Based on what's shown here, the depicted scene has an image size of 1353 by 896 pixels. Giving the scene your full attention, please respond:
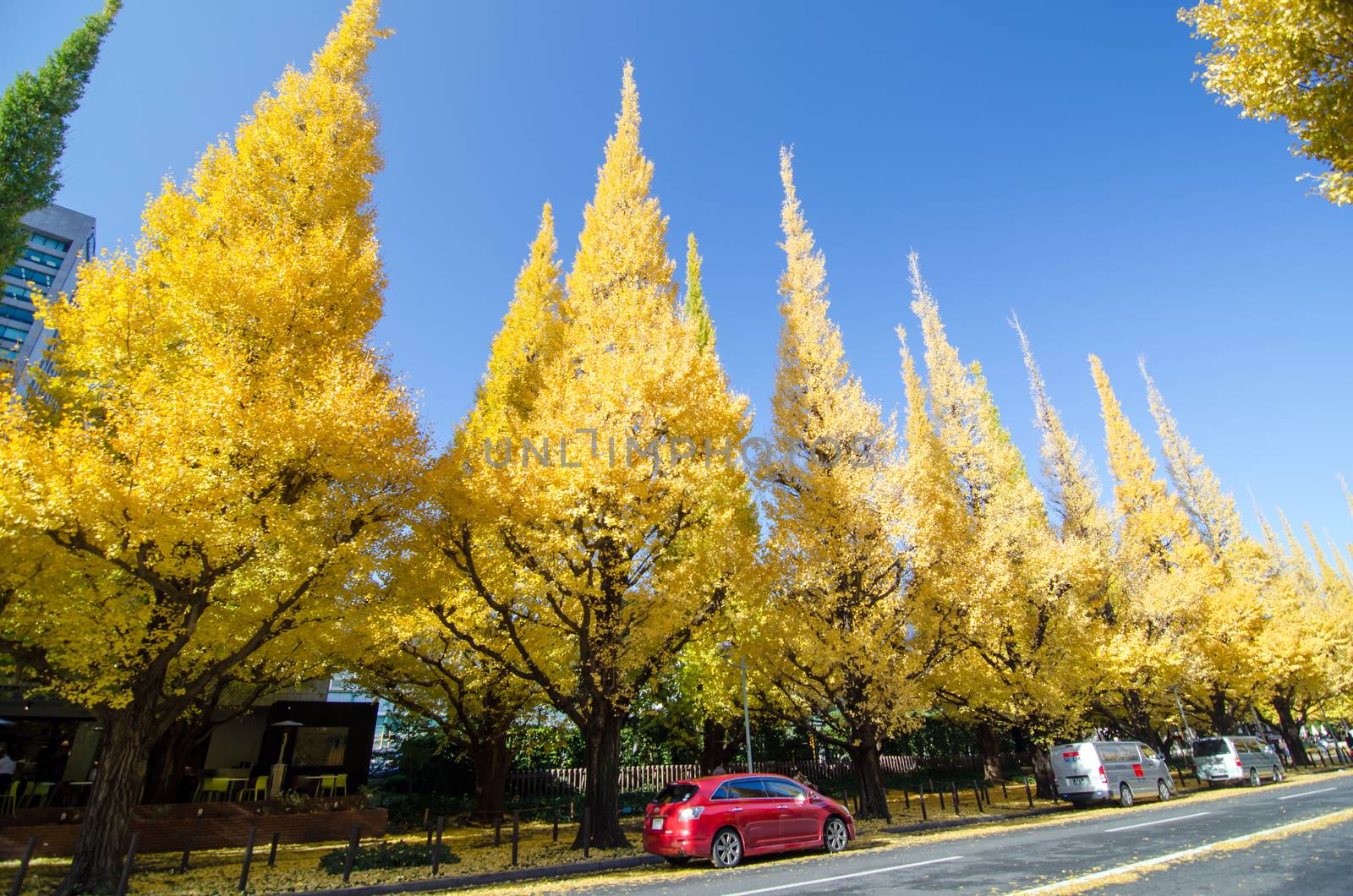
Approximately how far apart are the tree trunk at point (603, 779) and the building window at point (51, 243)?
5135cm

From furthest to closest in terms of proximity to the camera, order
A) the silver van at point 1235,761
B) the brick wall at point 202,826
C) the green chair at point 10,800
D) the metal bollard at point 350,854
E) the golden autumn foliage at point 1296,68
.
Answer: the silver van at point 1235,761 → the green chair at point 10,800 → the brick wall at point 202,826 → the metal bollard at point 350,854 → the golden autumn foliage at point 1296,68

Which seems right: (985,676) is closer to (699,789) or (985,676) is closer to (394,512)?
(699,789)

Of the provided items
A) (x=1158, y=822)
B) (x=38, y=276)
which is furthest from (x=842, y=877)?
(x=38, y=276)

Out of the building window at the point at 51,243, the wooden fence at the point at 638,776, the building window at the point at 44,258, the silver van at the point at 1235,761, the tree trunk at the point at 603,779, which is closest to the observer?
the tree trunk at the point at 603,779

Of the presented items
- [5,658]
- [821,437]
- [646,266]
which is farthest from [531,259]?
[5,658]

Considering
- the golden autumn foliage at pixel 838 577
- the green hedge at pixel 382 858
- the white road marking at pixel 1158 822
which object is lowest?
the white road marking at pixel 1158 822

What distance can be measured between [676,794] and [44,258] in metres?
53.6

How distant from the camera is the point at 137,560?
860 centimetres

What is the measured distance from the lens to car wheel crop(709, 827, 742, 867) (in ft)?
33.3

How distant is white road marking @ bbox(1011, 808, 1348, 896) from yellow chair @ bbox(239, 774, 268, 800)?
1770cm

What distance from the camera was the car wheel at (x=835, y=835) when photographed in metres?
11.5

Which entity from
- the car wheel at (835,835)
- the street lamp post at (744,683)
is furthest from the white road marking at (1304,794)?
the street lamp post at (744,683)

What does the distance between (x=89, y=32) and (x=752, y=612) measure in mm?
21898

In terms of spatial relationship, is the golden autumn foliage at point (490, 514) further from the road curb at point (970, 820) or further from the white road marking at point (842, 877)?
the white road marking at point (842, 877)
